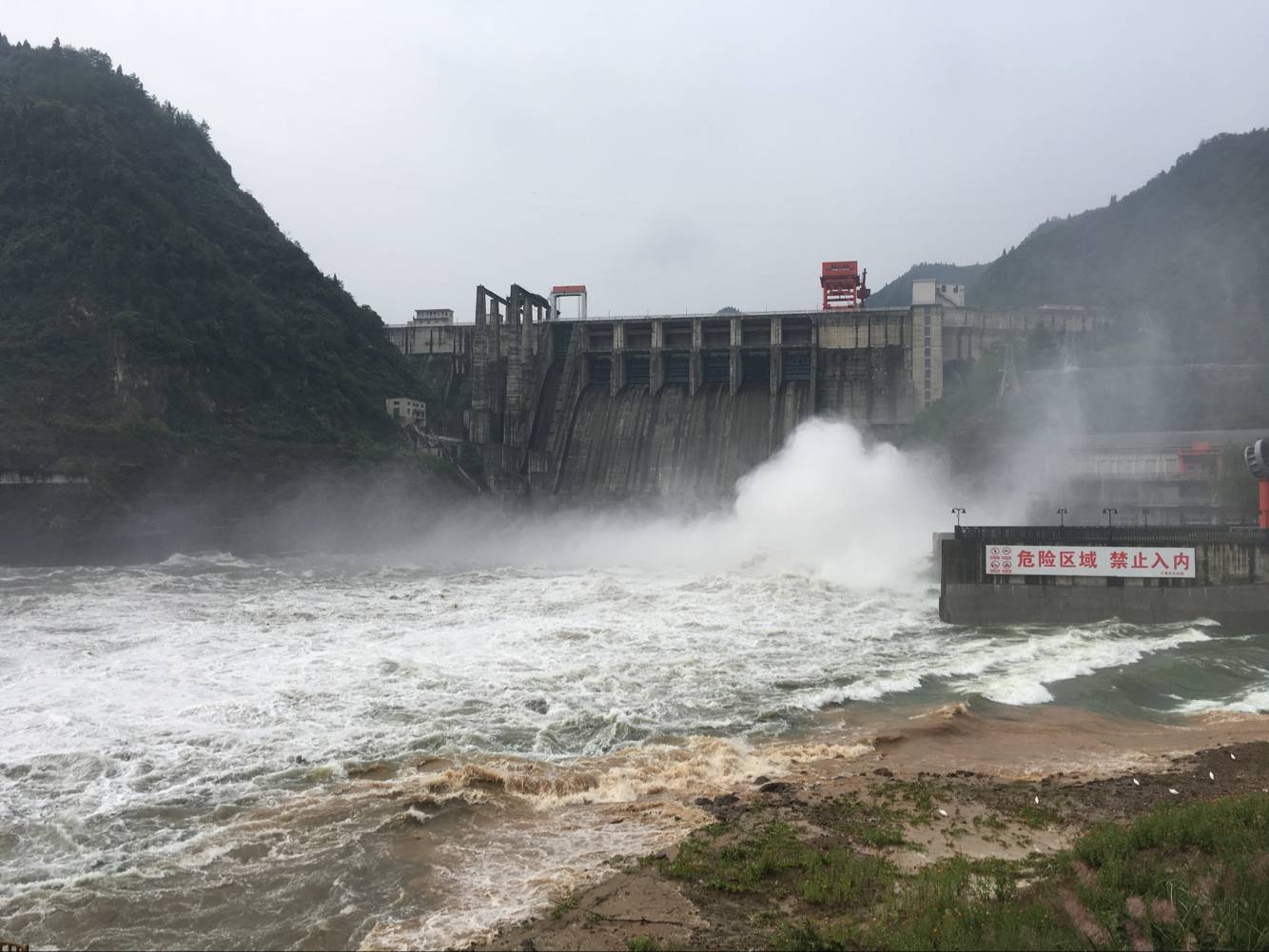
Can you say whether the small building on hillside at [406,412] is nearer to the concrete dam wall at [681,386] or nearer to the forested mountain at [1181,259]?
the concrete dam wall at [681,386]

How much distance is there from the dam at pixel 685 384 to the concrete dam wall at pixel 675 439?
0.22 ft

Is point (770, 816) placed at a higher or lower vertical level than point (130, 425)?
lower

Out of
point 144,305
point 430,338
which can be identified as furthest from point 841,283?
point 144,305

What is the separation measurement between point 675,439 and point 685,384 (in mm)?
4038

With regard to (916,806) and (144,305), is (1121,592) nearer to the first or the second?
(916,806)

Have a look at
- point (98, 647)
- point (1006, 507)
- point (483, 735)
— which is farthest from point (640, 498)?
point (483, 735)

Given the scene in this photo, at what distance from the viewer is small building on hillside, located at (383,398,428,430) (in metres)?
58.6

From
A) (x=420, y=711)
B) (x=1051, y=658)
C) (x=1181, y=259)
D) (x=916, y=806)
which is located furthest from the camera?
(x=1181, y=259)

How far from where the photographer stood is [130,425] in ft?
148

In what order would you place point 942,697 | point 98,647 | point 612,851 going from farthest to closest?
1. point 98,647
2. point 942,697
3. point 612,851

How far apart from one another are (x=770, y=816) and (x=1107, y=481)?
1399 inches

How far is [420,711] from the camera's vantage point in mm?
16172

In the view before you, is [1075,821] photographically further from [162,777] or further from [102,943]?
[162,777]

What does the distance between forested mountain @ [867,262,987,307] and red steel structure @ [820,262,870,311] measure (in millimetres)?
60082
